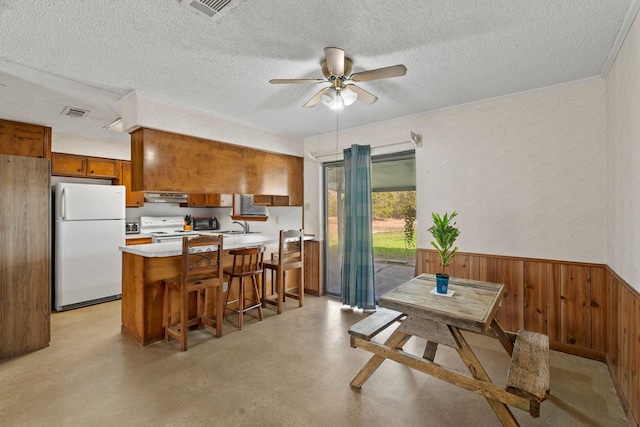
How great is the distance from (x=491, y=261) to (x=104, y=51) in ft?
12.4

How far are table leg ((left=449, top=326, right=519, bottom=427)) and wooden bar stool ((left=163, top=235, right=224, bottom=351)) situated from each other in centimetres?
217

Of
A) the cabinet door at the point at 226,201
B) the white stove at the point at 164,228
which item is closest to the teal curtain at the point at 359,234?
the cabinet door at the point at 226,201

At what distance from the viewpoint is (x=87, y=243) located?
405cm

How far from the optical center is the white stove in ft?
16.4

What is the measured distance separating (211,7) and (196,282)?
7.54ft

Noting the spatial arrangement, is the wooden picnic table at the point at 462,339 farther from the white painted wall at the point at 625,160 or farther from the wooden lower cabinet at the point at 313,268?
the wooden lower cabinet at the point at 313,268

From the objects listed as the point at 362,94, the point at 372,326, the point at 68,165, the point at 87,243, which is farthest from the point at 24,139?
the point at 372,326

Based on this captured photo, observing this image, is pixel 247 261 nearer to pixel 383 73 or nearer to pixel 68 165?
pixel 383 73

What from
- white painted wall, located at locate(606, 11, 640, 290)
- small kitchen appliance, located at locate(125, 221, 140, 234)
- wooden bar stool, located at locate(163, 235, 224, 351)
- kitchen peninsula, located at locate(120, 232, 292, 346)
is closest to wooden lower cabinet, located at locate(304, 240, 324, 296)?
wooden bar stool, located at locate(163, 235, 224, 351)

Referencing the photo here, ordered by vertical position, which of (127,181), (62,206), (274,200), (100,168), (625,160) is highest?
(100,168)

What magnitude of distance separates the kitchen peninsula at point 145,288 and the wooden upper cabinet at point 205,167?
70 centimetres

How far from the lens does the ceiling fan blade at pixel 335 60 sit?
197cm

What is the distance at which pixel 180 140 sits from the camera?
327cm

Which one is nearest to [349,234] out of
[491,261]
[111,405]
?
[491,261]
